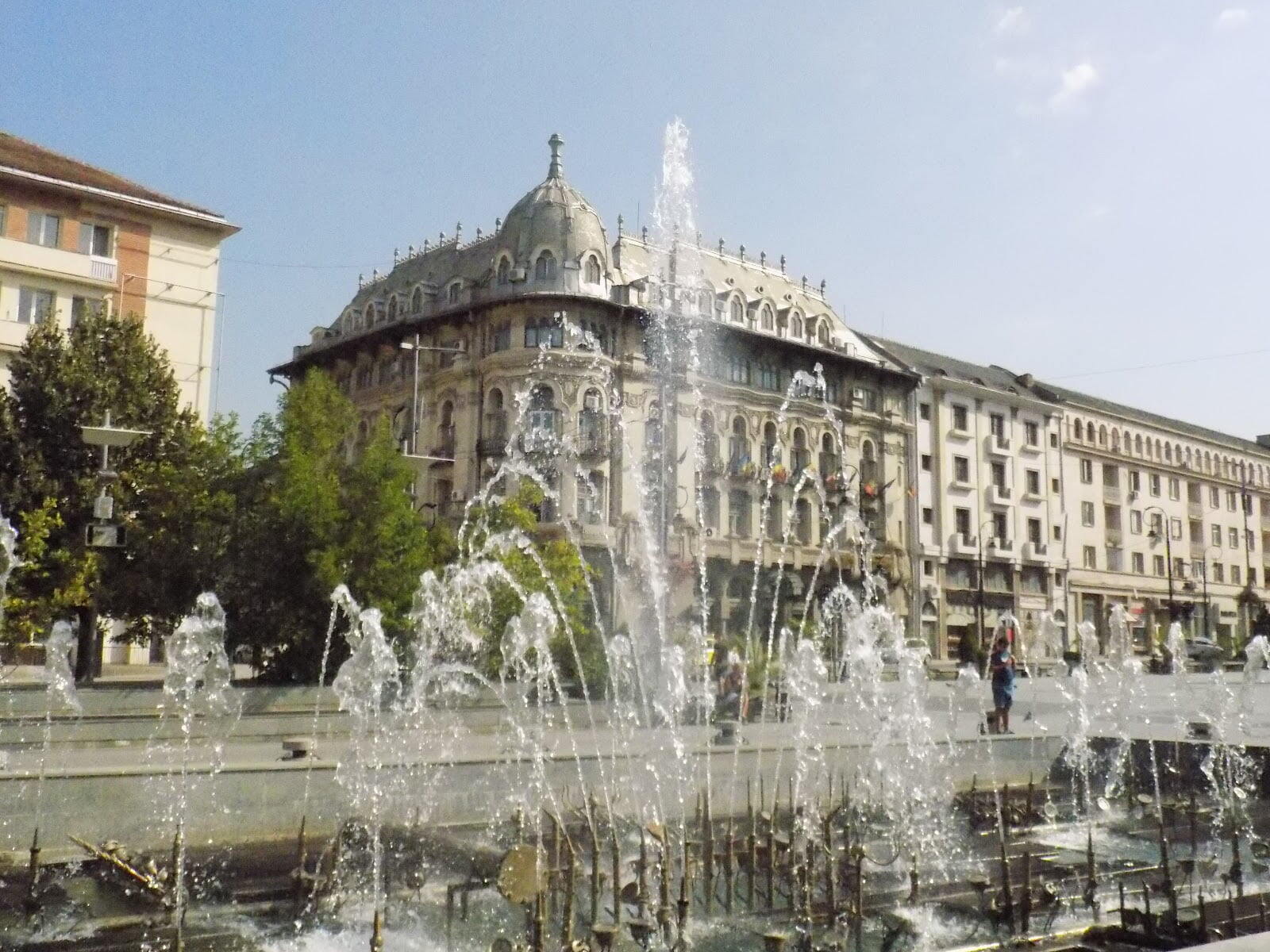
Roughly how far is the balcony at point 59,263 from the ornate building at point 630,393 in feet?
29.7

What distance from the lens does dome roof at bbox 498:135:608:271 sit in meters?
40.4

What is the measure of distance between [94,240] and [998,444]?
130ft

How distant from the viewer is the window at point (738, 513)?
43.1 meters

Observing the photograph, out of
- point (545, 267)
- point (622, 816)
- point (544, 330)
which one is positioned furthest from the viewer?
point (545, 267)

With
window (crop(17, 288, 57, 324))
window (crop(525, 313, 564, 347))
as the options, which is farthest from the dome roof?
window (crop(17, 288, 57, 324))

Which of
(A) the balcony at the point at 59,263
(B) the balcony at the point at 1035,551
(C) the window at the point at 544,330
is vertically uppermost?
(C) the window at the point at 544,330

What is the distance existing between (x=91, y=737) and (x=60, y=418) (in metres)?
9.69

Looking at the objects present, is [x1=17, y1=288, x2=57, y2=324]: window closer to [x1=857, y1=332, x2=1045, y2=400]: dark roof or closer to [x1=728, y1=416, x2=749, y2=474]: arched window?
[x1=728, y1=416, x2=749, y2=474]: arched window

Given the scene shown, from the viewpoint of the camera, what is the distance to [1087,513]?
2286 inches

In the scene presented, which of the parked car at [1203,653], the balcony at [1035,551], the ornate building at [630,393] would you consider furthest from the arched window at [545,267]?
the parked car at [1203,653]

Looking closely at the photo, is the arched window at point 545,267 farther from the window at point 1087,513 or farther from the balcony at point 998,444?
the window at point 1087,513

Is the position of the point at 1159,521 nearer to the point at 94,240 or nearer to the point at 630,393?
the point at 630,393

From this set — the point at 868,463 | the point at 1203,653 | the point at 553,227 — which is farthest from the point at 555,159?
the point at 1203,653

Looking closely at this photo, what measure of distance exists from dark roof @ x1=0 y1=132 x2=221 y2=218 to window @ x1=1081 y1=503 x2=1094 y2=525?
43.4 meters
